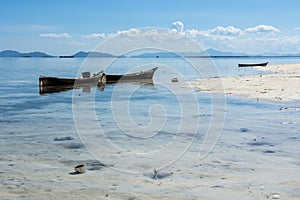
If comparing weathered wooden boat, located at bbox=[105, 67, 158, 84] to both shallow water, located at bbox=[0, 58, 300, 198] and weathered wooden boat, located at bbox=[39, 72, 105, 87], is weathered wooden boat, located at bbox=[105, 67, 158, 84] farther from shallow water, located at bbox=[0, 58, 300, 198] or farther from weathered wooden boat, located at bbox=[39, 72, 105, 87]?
shallow water, located at bbox=[0, 58, 300, 198]

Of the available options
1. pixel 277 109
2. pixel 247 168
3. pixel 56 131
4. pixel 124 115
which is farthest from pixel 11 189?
pixel 277 109

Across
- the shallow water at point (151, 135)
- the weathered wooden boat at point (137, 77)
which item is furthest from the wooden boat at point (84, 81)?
the shallow water at point (151, 135)

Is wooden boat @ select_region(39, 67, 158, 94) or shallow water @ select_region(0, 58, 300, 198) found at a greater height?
wooden boat @ select_region(39, 67, 158, 94)

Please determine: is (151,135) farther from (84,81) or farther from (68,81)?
(84,81)

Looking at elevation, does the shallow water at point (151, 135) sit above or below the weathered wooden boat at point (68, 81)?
below

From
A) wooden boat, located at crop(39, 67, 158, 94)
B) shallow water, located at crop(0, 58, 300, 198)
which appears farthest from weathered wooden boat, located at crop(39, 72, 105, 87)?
shallow water, located at crop(0, 58, 300, 198)

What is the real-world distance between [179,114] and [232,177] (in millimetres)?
10541

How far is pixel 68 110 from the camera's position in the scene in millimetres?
21312

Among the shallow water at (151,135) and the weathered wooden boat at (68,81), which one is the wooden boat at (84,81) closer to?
the weathered wooden boat at (68,81)

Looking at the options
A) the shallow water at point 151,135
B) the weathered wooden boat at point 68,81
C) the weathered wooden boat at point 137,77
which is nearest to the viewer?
the shallow water at point 151,135

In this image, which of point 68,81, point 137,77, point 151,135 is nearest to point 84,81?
point 68,81

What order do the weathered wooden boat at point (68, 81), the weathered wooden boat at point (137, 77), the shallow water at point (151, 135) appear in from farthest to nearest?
the weathered wooden boat at point (137, 77) → the weathered wooden boat at point (68, 81) → the shallow water at point (151, 135)

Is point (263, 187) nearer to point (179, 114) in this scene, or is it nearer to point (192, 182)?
point (192, 182)

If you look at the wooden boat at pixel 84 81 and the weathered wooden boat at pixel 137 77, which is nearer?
the wooden boat at pixel 84 81
